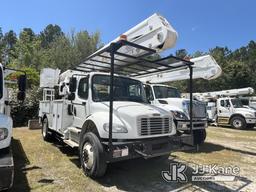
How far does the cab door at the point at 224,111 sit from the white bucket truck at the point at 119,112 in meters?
12.4

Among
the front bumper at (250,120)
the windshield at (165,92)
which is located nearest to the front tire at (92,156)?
the windshield at (165,92)

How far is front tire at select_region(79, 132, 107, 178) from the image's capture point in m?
4.66

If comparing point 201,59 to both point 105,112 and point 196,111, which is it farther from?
point 105,112

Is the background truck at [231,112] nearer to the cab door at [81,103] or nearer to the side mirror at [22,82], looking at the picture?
the cab door at [81,103]

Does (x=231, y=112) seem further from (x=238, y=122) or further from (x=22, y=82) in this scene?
(x=22, y=82)

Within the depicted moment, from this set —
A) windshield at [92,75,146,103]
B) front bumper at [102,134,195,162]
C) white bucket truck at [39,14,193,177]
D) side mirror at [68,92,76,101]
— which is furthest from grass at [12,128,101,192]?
windshield at [92,75,146,103]

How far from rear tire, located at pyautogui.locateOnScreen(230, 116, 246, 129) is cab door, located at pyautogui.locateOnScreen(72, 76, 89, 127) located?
1389 centimetres

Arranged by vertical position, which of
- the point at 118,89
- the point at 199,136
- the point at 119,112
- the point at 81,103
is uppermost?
the point at 118,89

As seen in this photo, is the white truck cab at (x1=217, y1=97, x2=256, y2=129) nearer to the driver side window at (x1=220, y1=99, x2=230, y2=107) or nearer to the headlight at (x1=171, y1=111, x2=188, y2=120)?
the driver side window at (x1=220, y1=99, x2=230, y2=107)

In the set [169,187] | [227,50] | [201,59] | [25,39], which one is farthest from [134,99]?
[227,50]

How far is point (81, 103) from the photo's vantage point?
6.15 metres

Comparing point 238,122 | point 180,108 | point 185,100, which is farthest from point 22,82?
point 238,122

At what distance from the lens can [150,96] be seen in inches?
375

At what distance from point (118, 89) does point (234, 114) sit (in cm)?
1369
